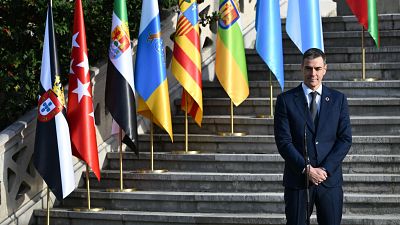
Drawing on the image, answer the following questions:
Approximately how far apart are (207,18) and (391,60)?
2580 millimetres

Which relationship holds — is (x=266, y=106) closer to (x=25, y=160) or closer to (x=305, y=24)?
(x=305, y=24)

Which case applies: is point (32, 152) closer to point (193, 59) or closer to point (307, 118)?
point (193, 59)

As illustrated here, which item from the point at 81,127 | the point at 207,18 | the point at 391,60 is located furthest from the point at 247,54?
the point at 81,127

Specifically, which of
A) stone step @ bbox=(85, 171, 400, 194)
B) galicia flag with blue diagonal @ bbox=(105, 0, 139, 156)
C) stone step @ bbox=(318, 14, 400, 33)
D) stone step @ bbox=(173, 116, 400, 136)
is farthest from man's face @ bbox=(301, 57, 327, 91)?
stone step @ bbox=(318, 14, 400, 33)

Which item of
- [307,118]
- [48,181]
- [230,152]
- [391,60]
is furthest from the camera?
[391,60]

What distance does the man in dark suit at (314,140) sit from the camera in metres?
9.28

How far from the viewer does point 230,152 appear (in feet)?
47.5

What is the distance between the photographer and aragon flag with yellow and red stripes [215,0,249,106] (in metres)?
15.0

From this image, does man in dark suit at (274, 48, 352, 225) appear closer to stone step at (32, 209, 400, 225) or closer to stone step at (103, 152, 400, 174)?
stone step at (32, 209, 400, 225)

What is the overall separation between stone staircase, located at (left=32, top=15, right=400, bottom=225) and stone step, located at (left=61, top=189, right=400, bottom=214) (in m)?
0.01

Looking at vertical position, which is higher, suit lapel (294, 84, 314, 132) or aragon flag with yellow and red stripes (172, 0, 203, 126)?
aragon flag with yellow and red stripes (172, 0, 203, 126)

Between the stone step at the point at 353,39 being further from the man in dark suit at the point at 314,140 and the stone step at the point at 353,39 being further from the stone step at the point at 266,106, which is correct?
the man in dark suit at the point at 314,140

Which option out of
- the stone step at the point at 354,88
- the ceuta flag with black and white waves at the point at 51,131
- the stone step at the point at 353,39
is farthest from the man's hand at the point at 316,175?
the stone step at the point at 353,39

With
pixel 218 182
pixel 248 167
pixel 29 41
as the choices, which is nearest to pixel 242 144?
pixel 248 167
